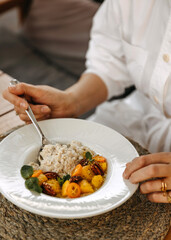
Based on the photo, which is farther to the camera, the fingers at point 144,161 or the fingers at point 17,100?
the fingers at point 17,100

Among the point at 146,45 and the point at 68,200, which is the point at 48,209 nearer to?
the point at 68,200

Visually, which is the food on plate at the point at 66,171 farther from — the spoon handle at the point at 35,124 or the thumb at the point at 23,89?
the thumb at the point at 23,89

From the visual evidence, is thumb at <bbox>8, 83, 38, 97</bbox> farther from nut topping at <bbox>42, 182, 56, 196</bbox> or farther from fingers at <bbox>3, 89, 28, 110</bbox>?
nut topping at <bbox>42, 182, 56, 196</bbox>

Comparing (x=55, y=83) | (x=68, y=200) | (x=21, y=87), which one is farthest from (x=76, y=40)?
(x=68, y=200)

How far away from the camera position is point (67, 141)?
0.95m

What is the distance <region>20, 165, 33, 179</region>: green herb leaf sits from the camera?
2.60 ft

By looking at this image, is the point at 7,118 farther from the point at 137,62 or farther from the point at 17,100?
the point at 137,62

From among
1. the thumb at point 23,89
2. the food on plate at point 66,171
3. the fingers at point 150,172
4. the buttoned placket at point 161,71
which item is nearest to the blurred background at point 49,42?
the buttoned placket at point 161,71

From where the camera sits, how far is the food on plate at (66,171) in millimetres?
777

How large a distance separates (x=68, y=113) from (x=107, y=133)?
253 mm

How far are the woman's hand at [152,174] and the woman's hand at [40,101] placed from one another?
370 mm

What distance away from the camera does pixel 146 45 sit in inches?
45.8

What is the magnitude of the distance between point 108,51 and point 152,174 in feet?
2.26

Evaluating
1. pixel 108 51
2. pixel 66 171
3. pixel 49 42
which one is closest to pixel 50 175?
pixel 66 171
